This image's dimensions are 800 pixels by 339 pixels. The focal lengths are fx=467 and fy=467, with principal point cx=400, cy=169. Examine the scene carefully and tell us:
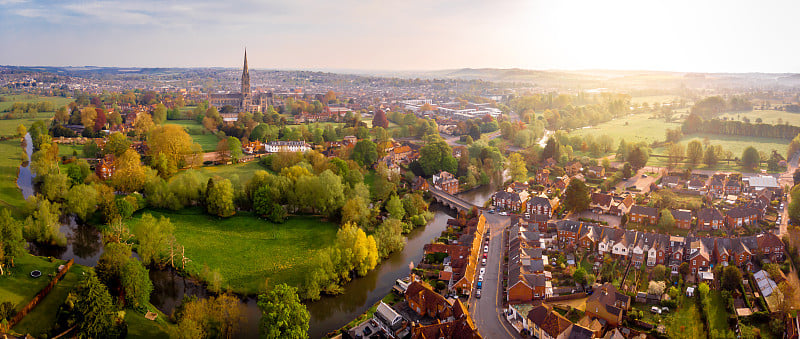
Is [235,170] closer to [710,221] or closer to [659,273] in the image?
[659,273]

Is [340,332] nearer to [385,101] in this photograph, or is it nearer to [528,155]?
[528,155]

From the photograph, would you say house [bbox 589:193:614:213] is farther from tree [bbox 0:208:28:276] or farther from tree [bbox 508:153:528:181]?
tree [bbox 0:208:28:276]

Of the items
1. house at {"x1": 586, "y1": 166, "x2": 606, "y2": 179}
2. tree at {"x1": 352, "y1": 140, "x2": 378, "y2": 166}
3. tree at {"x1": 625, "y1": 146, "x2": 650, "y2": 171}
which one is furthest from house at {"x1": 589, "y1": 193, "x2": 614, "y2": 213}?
tree at {"x1": 352, "y1": 140, "x2": 378, "y2": 166}

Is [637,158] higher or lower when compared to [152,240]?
higher

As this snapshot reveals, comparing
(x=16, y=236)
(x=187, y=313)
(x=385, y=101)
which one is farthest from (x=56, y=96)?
(x=187, y=313)

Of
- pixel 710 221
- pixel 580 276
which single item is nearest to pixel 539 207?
pixel 710 221
